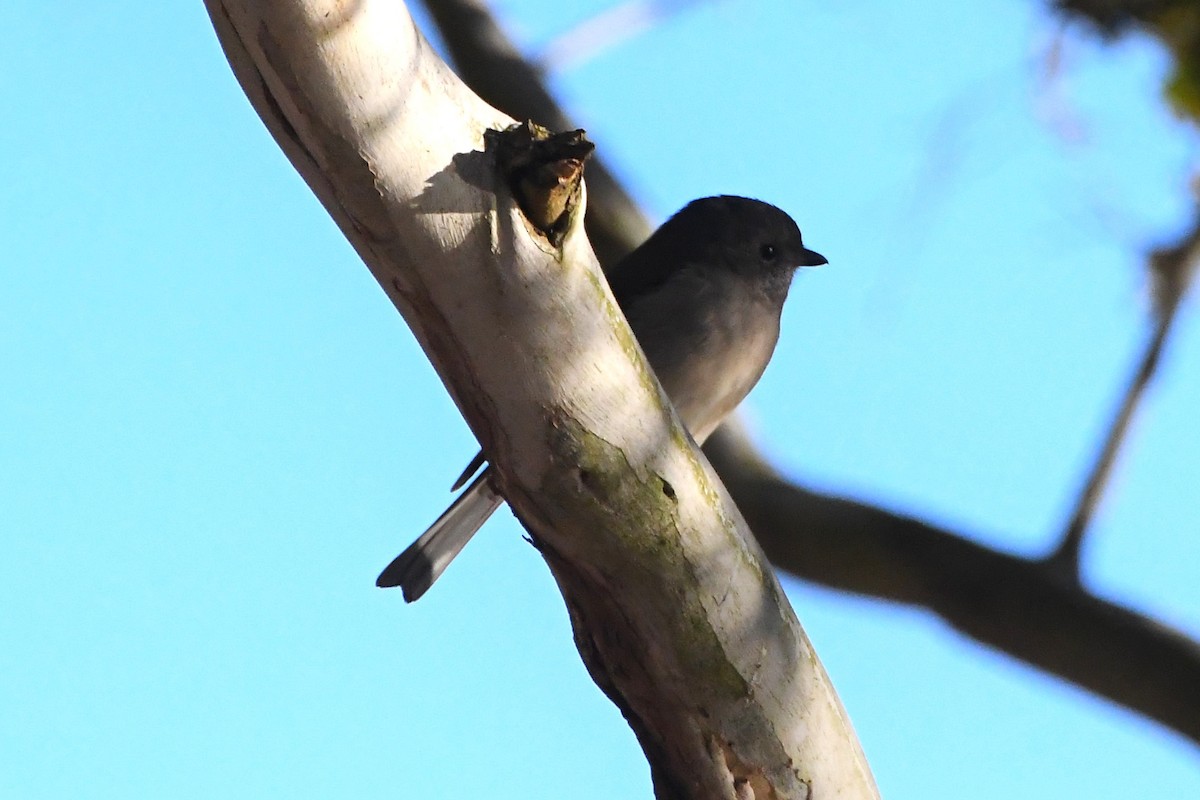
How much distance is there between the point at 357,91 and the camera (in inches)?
79.2

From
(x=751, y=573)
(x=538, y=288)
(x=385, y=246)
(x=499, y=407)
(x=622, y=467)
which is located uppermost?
(x=385, y=246)

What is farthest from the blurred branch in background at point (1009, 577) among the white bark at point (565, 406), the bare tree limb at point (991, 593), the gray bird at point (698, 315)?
the white bark at point (565, 406)

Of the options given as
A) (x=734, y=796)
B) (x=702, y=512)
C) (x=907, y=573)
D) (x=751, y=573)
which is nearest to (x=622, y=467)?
(x=702, y=512)

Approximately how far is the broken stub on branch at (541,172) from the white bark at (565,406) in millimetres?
23

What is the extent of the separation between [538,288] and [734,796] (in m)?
1.08

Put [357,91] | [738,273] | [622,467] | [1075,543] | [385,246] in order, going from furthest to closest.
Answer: [738,273], [1075,543], [622,467], [385,246], [357,91]

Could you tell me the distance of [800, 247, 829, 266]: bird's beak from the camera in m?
5.34

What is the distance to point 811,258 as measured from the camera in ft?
A: 17.6

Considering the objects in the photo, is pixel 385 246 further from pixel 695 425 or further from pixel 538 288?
pixel 695 425

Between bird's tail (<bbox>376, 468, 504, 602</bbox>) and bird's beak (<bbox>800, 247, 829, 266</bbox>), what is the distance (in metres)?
1.79

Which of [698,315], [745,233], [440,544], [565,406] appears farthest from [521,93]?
[565,406]

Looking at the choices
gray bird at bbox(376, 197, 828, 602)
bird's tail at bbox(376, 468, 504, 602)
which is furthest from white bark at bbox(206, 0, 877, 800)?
bird's tail at bbox(376, 468, 504, 602)

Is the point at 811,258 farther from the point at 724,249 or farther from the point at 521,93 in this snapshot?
the point at 521,93

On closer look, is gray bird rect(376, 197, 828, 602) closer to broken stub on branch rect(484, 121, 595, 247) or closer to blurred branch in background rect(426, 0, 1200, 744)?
blurred branch in background rect(426, 0, 1200, 744)
